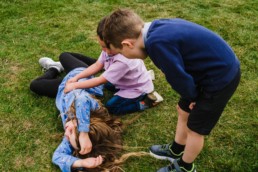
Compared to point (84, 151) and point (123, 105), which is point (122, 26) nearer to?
point (84, 151)

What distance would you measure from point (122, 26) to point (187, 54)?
16.8 inches

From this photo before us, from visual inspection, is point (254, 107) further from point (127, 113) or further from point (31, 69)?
point (31, 69)

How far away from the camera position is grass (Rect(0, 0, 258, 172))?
298 centimetres

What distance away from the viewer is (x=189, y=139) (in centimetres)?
245

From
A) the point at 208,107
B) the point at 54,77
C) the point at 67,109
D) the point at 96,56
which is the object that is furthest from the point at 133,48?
the point at 96,56

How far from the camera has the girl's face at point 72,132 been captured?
2.87m

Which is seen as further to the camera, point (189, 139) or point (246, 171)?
point (246, 171)

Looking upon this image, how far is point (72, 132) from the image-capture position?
115 inches

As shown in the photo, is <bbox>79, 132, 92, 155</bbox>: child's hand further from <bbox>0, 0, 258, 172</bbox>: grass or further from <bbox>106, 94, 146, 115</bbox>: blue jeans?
<bbox>106, 94, 146, 115</bbox>: blue jeans

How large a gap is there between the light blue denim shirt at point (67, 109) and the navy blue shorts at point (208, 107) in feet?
3.04

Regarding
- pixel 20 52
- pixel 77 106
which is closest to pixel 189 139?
pixel 77 106

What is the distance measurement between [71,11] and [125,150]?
9.86 feet

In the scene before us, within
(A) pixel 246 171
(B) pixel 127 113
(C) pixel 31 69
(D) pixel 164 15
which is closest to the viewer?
(A) pixel 246 171

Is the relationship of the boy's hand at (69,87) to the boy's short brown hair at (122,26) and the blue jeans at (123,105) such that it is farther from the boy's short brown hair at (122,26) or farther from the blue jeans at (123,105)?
the boy's short brown hair at (122,26)
